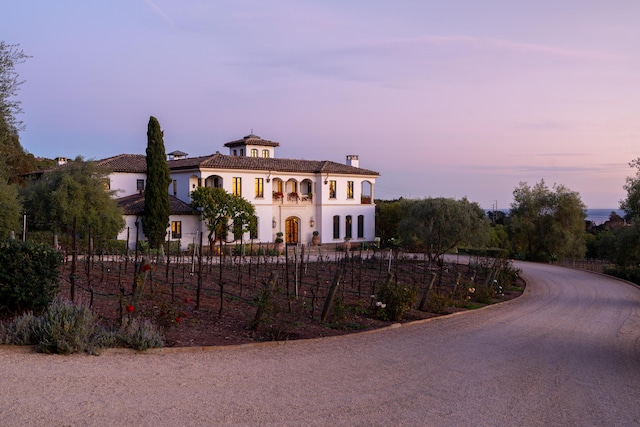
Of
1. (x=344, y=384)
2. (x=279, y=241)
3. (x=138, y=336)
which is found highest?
(x=279, y=241)

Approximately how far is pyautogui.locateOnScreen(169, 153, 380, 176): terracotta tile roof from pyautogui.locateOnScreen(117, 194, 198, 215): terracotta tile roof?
2548 mm

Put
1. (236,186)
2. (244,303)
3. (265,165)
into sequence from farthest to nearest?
(265,165), (236,186), (244,303)

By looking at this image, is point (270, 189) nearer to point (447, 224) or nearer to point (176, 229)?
point (176, 229)

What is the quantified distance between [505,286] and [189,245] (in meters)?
18.8

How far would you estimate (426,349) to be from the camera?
1065cm

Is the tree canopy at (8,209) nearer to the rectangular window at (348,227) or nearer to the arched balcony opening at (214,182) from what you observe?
the arched balcony opening at (214,182)

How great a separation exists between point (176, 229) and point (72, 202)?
7504mm

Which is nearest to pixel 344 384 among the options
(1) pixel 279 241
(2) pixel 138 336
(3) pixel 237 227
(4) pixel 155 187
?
(2) pixel 138 336

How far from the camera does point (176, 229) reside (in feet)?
122

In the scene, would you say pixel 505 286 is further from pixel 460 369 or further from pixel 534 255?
pixel 534 255

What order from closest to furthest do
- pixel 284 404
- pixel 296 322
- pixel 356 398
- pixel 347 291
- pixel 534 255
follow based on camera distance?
pixel 284 404
pixel 356 398
pixel 296 322
pixel 347 291
pixel 534 255

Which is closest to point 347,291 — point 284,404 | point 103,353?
point 103,353

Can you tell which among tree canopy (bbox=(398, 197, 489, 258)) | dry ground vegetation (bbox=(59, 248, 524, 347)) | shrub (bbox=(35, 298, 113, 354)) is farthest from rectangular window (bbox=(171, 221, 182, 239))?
shrub (bbox=(35, 298, 113, 354))

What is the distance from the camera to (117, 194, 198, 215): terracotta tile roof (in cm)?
3591
